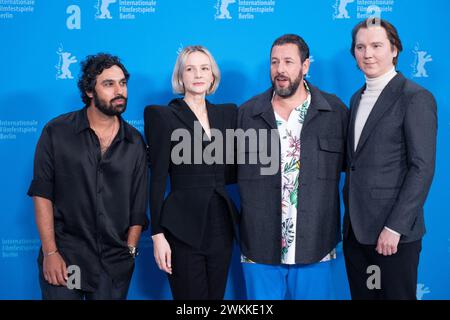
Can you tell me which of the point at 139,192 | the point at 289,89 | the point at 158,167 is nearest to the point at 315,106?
the point at 289,89

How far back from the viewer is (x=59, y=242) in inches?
97.1

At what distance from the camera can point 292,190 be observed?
248 centimetres

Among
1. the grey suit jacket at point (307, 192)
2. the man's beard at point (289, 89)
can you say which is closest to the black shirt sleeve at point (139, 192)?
the grey suit jacket at point (307, 192)

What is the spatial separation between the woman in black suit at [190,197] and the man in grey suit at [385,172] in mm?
606

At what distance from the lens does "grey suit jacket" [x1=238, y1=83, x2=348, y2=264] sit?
246cm

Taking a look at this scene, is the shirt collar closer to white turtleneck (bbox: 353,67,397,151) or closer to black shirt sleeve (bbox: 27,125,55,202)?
black shirt sleeve (bbox: 27,125,55,202)

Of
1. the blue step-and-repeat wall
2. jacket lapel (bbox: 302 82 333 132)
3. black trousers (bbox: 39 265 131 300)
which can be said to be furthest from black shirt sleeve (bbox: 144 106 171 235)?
the blue step-and-repeat wall

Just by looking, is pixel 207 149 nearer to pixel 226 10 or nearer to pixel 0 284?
pixel 226 10

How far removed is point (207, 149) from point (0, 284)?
1.72 m

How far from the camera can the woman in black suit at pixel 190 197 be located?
94.8 inches

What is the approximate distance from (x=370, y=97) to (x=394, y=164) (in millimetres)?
356

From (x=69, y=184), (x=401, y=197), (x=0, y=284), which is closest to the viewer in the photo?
(x=401, y=197)

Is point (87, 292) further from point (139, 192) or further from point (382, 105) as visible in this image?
point (382, 105)
